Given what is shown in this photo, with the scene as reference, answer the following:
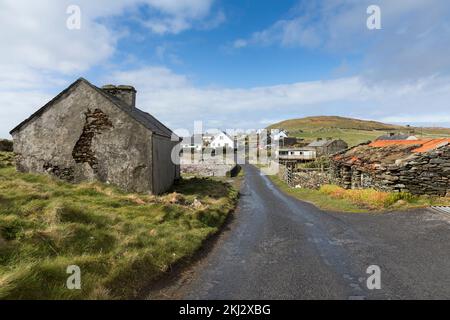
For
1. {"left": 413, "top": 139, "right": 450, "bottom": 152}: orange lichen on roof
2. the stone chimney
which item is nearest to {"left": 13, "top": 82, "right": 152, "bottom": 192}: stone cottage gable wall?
the stone chimney

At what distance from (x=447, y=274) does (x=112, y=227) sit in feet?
28.9

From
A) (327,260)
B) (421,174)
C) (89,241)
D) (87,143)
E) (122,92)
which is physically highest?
(122,92)

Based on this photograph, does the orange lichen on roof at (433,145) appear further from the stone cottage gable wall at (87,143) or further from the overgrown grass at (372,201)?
the stone cottage gable wall at (87,143)

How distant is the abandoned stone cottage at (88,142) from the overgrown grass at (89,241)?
12.0 ft

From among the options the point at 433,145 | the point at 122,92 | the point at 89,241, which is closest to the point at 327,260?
the point at 89,241

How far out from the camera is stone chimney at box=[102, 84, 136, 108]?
76.5ft

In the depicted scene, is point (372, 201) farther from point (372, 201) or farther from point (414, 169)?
point (414, 169)

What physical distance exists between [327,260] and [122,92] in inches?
763

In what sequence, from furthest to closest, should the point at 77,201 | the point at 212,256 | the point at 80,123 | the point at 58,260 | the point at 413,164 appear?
the point at 80,123 → the point at 413,164 → the point at 77,201 → the point at 212,256 → the point at 58,260

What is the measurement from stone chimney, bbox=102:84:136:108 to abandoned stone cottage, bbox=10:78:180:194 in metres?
5.50

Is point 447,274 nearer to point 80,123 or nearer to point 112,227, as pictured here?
point 112,227

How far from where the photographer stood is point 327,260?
8859 millimetres

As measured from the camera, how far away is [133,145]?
679 inches
